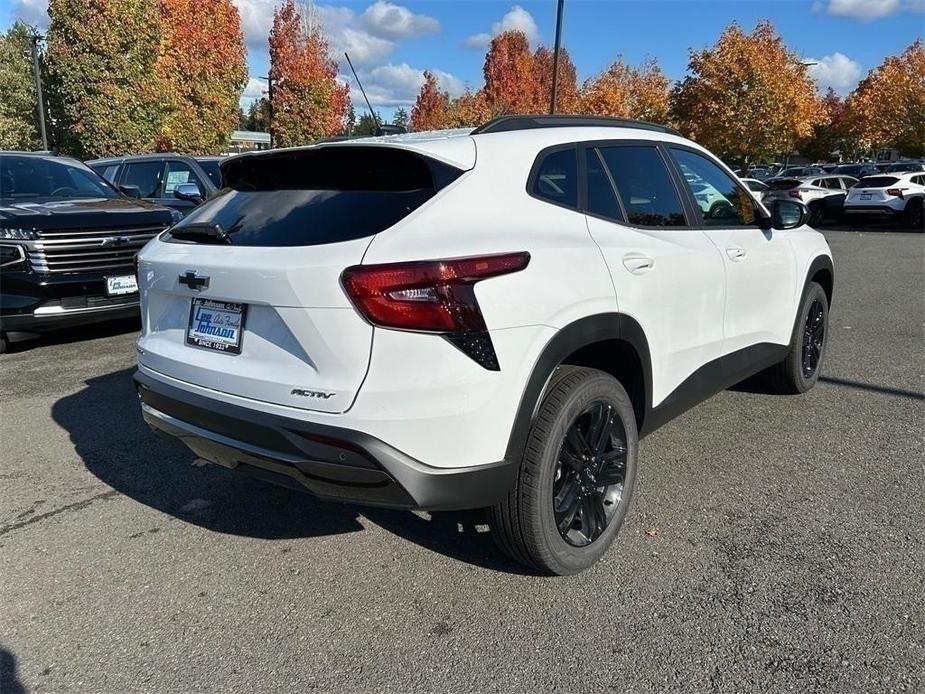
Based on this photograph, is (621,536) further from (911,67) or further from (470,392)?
(911,67)

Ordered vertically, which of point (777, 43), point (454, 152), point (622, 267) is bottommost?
point (622, 267)

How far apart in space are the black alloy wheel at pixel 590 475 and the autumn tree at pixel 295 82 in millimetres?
29317

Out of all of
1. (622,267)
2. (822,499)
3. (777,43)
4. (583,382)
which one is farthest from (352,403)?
(777,43)

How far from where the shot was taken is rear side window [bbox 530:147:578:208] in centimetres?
273

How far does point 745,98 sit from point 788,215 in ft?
88.6

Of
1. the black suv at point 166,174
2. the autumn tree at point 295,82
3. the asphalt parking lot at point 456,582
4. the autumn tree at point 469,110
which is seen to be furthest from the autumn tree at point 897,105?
the asphalt parking lot at point 456,582

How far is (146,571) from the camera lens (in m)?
2.90

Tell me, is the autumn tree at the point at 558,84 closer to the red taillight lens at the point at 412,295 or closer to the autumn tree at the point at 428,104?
the autumn tree at the point at 428,104

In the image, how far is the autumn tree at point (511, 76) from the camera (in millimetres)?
37969

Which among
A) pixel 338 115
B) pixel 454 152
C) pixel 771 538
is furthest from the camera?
pixel 338 115

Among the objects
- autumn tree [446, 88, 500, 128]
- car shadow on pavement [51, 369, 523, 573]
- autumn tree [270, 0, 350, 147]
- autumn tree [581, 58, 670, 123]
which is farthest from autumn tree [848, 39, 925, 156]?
car shadow on pavement [51, 369, 523, 573]

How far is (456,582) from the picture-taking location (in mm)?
2803

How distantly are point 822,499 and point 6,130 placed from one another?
40038 millimetres

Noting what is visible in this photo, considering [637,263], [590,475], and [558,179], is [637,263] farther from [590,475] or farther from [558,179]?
[590,475]
